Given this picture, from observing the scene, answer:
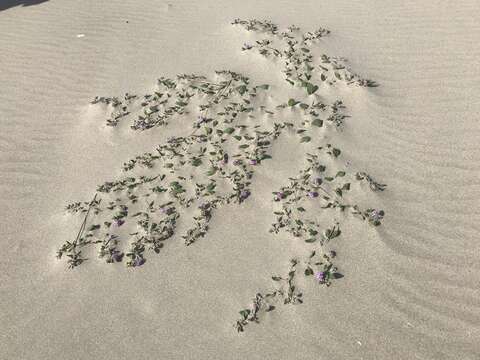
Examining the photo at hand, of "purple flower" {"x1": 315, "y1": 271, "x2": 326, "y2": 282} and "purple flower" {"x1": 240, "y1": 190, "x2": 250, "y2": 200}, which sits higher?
"purple flower" {"x1": 240, "y1": 190, "x2": 250, "y2": 200}

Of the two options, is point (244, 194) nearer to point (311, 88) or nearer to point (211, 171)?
point (211, 171)

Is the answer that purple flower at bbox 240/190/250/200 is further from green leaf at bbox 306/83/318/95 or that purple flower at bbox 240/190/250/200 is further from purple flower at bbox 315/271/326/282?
green leaf at bbox 306/83/318/95

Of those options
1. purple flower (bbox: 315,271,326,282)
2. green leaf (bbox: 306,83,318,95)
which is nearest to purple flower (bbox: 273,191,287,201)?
purple flower (bbox: 315,271,326,282)

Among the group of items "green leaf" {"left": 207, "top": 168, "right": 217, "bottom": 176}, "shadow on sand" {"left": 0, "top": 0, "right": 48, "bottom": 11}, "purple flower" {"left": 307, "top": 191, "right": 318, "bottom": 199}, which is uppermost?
"shadow on sand" {"left": 0, "top": 0, "right": 48, "bottom": 11}

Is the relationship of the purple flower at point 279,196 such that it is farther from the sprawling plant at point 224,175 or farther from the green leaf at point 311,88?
the green leaf at point 311,88

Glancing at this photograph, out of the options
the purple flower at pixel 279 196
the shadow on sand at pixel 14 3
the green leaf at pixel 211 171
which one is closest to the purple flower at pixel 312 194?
the purple flower at pixel 279 196

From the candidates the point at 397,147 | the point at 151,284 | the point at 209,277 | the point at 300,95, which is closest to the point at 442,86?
the point at 397,147

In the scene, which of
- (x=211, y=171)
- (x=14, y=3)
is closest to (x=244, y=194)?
(x=211, y=171)
